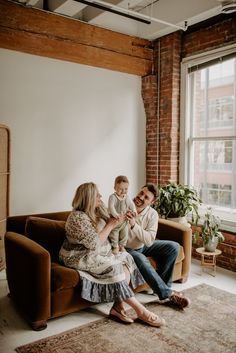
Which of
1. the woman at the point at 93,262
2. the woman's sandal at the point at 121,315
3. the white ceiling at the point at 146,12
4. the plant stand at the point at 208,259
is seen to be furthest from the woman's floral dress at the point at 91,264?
the white ceiling at the point at 146,12

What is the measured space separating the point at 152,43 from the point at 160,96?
2.82ft

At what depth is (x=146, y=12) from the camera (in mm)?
4867

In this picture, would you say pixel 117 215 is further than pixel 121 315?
Yes

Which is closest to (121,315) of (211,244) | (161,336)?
(161,336)

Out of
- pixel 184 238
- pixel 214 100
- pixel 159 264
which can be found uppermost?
pixel 214 100

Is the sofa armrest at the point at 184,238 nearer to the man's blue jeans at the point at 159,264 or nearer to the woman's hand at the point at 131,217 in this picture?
the man's blue jeans at the point at 159,264

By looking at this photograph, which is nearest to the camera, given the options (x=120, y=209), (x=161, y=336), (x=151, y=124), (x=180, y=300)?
(x=161, y=336)

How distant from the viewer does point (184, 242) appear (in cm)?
381

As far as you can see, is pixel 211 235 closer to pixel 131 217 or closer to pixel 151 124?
pixel 131 217

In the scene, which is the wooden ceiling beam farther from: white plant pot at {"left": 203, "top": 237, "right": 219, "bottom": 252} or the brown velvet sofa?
white plant pot at {"left": 203, "top": 237, "right": 219, "bottom": 252}

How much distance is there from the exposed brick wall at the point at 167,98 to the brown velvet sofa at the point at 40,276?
213 cm

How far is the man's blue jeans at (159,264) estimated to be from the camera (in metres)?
3.22

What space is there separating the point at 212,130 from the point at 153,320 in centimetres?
292

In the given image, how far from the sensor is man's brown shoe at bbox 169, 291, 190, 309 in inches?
126
